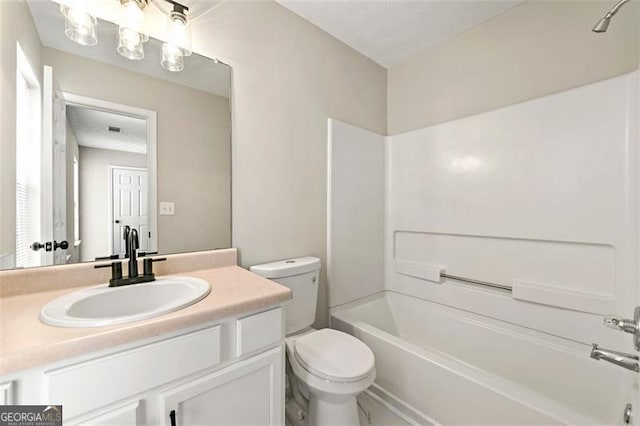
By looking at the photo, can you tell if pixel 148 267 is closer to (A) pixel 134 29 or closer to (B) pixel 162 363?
(B) pixel 162 363

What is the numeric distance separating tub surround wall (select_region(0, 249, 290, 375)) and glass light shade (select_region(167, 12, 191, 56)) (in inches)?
40.5

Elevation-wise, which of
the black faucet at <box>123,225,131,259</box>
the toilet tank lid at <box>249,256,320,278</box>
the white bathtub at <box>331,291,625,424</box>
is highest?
the black faucet at <box>123,225,131,259</box>

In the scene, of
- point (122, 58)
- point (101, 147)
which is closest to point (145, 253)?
point (101, 147)

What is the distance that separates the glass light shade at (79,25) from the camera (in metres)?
1.04

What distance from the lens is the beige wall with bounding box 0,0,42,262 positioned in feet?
2.96

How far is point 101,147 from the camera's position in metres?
1.12

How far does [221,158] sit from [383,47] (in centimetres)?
158

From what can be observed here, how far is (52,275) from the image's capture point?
100 cm

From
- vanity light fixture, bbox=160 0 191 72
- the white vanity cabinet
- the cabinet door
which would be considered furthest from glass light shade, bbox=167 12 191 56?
the cabinet door

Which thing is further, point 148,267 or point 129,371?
point 148,267

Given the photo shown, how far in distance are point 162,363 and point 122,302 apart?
425 millimetres

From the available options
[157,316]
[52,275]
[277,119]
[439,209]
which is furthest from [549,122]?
[52,275]

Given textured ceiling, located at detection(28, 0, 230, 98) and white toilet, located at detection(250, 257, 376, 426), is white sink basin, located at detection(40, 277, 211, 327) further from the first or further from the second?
textured ceiling, located at detection(28, 0, 230, 98)

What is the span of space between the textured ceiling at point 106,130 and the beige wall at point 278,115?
0.44 meters
